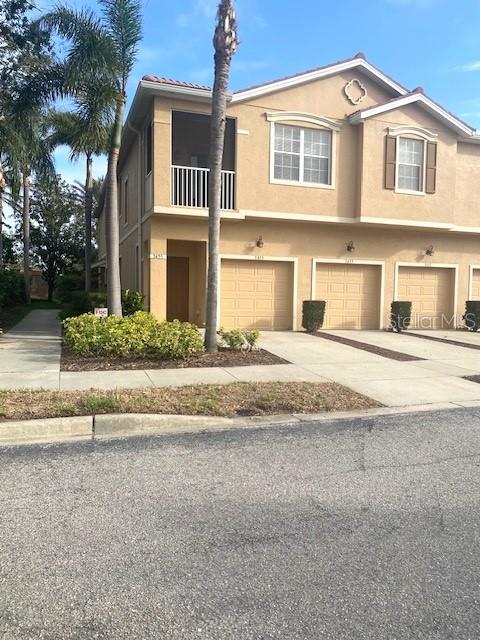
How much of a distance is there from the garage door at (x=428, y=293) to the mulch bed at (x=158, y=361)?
27.7 ft

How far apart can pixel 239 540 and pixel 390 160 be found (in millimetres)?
14585

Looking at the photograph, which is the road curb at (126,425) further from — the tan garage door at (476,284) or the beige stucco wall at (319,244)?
the tan garage door at (476,284)

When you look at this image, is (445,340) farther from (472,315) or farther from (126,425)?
(126,425)

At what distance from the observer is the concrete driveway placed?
792 cm

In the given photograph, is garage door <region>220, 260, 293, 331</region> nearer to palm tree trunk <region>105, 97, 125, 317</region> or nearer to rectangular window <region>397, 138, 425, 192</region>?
palm tree trunk <region>105, 97, 125, 317</region>

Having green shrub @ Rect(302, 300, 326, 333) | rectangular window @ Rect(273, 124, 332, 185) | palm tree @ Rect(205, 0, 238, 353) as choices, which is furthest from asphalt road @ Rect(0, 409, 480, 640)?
rectangular window @ Rect(273, 124, 332, 185)

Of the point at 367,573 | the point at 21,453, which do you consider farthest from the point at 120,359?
the point at 367,573

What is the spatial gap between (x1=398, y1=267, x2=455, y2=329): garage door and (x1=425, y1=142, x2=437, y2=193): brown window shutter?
2738mm

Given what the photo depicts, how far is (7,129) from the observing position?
14.4 meters

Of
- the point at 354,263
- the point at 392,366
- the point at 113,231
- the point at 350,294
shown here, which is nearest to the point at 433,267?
the point at 354,263

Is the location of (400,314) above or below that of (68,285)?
below

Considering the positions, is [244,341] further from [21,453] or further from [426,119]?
[426,119]

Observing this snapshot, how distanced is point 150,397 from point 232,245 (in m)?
9.05

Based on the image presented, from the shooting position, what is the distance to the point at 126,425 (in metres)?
5.80
